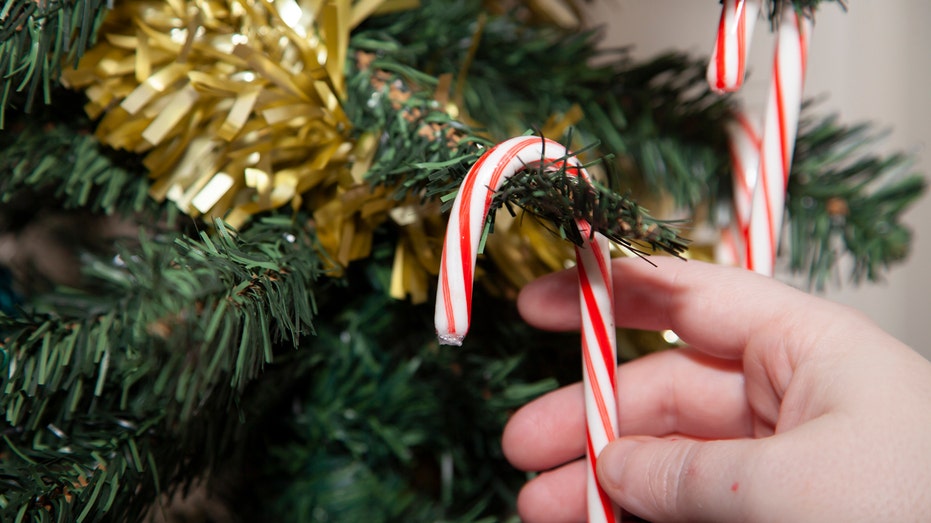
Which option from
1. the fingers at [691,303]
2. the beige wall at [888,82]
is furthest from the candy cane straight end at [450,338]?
the beige wall at [888,82]

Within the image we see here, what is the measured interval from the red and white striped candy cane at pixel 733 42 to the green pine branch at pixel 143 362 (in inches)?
9.4

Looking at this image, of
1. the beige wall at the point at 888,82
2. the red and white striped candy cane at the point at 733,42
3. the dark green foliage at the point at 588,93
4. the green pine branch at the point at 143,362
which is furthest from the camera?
the beige wall at the point at 888,82

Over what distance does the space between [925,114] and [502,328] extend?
2.21ft

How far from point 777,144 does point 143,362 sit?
0.37m

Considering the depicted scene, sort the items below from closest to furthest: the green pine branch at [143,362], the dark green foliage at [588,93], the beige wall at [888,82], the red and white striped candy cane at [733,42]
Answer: the green pine branch at [143,362], the red and white striped candy cane at [733,42], the dark green foliage at [588,93], the beige wall at [888,82]

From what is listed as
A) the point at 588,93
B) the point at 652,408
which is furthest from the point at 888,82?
the point at 652,408

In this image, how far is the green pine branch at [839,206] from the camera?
1.77 feet

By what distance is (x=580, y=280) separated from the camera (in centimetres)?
36

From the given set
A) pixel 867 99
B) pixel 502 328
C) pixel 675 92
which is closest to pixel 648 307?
pixel 502 328

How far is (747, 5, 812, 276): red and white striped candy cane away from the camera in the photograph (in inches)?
16.3

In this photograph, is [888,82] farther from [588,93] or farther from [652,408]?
[652,408]

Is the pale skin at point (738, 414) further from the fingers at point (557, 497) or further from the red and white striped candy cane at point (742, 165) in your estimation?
the red and white striped candy cane at point (742, 165)

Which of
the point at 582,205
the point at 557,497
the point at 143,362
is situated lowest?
the point at 557,497

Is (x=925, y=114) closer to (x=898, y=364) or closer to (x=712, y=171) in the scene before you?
(x=712, y=171)
